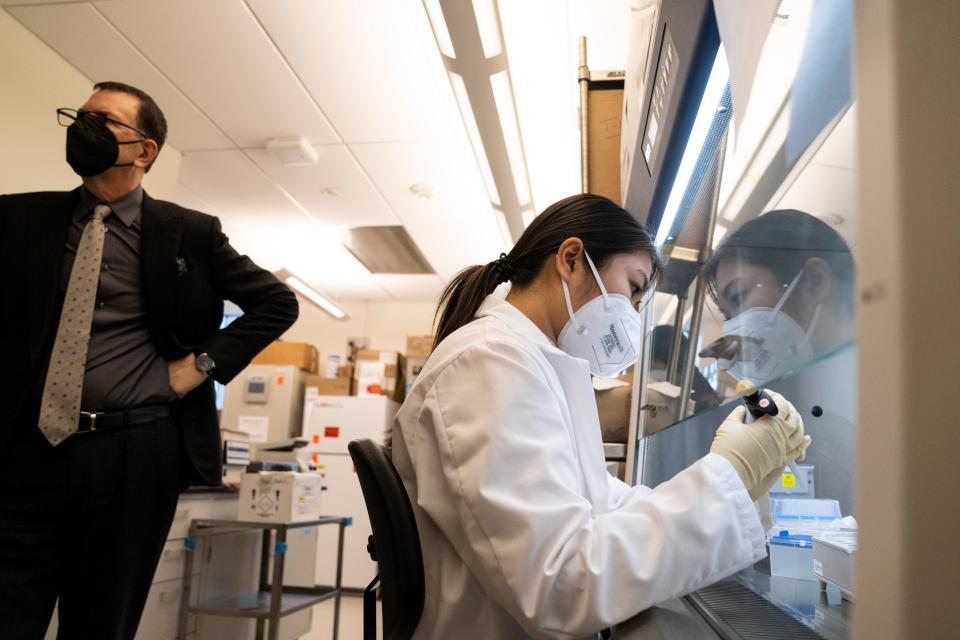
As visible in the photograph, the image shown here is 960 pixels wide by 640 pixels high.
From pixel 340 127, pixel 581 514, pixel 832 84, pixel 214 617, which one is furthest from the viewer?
pixel 340 127

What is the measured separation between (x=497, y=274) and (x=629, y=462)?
612mm

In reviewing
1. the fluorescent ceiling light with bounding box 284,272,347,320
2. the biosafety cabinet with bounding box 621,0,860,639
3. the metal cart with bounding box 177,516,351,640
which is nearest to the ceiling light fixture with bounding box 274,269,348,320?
the fluorescent ceiling light with bounding box 284,272,347,320

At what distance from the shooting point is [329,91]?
291cm

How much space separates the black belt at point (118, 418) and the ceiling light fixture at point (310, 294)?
3622mm

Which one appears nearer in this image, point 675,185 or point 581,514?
point 581,514

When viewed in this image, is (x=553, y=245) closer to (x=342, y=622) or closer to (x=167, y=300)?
(x=167, y=300)

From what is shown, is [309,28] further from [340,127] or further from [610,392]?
[610,392]

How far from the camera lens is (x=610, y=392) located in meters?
1.66

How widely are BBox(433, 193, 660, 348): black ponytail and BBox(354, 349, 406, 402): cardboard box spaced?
469cm

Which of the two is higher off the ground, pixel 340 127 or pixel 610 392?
pixel 340 127

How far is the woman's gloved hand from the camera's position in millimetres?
761

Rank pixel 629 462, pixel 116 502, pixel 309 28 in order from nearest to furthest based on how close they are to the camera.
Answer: pixel 116 502 < pixel 629 462 < pixel 309 28

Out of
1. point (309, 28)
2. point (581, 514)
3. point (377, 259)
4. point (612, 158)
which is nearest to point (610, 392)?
point (612, 158)

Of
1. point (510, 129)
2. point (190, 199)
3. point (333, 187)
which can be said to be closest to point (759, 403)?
point (510, 129)
